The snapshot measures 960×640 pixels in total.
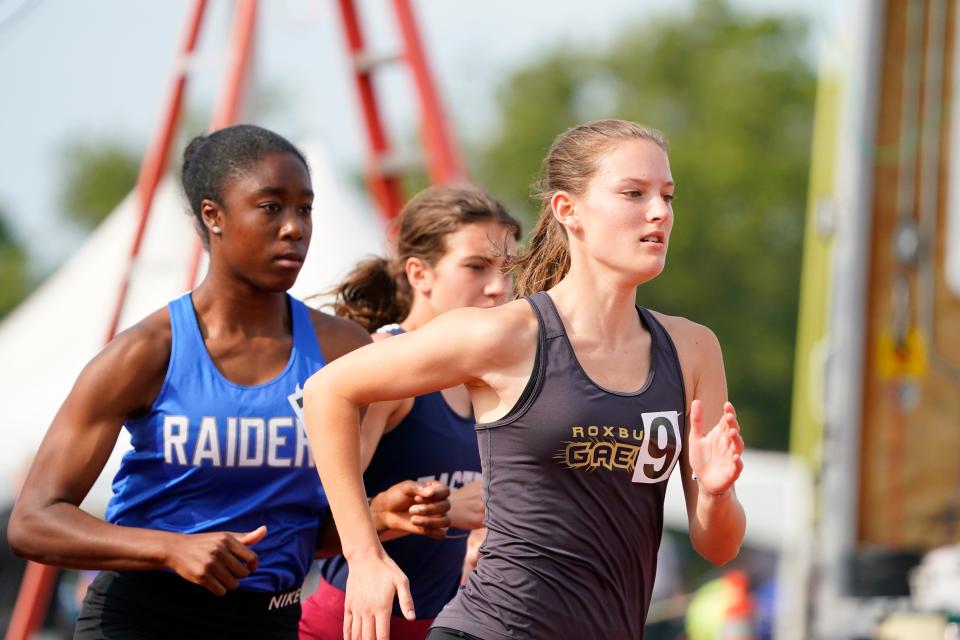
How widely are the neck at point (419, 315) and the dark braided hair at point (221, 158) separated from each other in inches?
27.5

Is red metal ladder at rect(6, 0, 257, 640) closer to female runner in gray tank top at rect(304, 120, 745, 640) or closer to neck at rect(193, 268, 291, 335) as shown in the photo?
neck at rect(193, 268, 291, 335)

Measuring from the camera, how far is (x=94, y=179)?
50.0 m

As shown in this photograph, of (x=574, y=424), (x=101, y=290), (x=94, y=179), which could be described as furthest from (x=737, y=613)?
(x=94, y=179)

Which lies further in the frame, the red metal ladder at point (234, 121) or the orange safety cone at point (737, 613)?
the orange safety cone at point (737, 613)

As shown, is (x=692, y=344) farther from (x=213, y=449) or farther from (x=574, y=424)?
(x=213, y=449)

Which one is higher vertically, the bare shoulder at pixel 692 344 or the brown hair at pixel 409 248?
the brown hair at pixel 409 248

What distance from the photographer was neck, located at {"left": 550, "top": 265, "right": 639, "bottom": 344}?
275 centimetres

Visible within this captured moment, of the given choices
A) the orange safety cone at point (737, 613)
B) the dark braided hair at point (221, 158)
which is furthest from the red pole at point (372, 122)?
the orange safety cone at point (737, 613)

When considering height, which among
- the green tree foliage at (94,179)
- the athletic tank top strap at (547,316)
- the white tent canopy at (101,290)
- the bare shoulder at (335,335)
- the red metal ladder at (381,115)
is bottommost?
the athletic tank top strap at (547,316)

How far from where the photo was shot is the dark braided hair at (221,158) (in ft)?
10.7

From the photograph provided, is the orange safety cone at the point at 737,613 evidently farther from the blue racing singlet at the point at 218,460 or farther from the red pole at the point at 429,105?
the blue racing singlet at the point at 218,460

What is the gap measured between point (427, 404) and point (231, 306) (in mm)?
643

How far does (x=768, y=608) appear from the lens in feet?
43.7

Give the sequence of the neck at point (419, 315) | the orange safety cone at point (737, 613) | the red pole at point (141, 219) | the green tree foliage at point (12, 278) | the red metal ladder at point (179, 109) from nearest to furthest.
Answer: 1. the neck at point (419, 315)
2. the red pole at point (141, 219)
3. the red metal ladder at point (179, 109)
4. the orange safety cone at point (737, 613)
5. the green tree foliage at point (12, 278)
